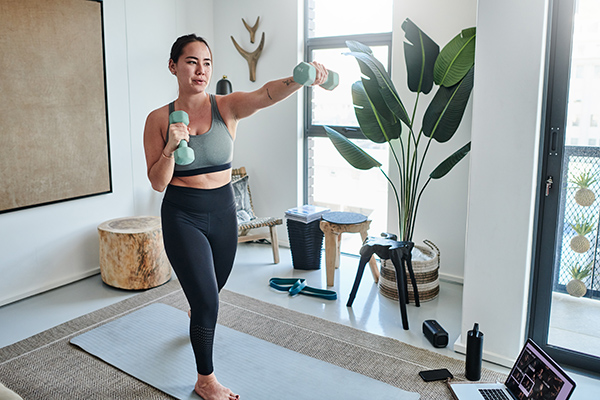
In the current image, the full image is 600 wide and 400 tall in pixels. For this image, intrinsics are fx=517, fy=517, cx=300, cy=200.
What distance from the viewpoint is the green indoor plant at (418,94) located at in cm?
323

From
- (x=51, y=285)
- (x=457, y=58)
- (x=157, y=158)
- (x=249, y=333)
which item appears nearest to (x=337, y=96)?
(x=457, y=58)

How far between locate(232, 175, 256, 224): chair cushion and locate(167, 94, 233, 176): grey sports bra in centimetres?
216

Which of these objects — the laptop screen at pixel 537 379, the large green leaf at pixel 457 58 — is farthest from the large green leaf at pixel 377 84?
the laptop screen at pixel 537 379

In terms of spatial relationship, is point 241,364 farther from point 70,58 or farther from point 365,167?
point 70,58

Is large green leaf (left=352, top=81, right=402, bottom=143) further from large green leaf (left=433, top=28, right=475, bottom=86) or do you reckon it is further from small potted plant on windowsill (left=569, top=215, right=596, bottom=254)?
small potted plant on windowsill (left=569, top=215, right=596, bottom=254)

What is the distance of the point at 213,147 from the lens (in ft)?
7.77

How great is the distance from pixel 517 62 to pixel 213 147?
4.99 ft

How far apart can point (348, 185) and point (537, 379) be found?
8.52ft

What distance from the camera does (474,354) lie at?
2561 millimetres

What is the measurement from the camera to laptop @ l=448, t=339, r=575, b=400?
2102 millimetres

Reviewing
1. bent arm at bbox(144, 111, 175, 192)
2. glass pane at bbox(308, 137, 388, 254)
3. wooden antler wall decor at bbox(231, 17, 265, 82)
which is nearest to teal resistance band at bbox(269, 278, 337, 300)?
glass pane at bbox(308, 137, 388, 254)

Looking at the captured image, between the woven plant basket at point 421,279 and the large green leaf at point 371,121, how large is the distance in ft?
2.93

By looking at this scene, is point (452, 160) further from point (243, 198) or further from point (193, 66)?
point (243, 198)

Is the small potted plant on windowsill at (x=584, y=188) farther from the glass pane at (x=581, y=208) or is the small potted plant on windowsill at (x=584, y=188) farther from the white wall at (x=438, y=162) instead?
the white wall at (x=438, y=162)
